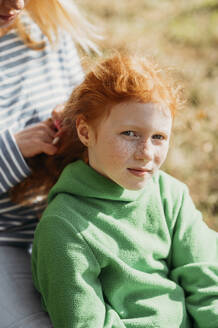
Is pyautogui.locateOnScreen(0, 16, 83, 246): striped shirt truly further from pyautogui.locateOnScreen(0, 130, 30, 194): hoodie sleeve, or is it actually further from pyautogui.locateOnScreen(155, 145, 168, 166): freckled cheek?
pyautogui.locateOnScreen(155, 145, 168, 166): freckled cheek

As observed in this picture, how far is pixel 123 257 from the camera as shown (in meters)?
1.76

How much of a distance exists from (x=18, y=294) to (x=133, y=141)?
71 centimetres

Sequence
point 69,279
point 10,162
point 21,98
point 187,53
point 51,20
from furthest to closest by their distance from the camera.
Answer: point 187,53 → point 51,20 → point 21,98 → point 10,162 → point 69,279

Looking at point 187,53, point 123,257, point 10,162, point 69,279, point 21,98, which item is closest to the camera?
point 69,279

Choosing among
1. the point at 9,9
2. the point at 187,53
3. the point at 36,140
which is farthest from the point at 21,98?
the point at 187,53

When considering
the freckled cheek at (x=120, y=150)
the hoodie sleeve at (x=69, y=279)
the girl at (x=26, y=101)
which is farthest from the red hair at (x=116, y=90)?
the hoodie sleeve at (x=69, y=279)

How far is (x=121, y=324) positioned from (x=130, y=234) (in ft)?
0.97

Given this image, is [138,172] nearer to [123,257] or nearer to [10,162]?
[123,257]

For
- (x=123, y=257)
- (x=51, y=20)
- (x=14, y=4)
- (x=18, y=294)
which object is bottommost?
(x=18, y=294)

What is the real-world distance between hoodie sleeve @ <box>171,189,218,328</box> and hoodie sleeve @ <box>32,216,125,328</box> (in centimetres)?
30

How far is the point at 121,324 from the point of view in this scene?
5.53 ft

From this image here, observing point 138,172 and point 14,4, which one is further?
point 14,4

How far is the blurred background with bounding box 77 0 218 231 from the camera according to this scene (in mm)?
3248

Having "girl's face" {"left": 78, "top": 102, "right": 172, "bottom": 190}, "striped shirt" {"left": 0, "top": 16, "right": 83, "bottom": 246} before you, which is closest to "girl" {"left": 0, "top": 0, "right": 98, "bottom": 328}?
"striped shirt" {"left": 0, "top": 16, "right": 83, "bottom": 246}
